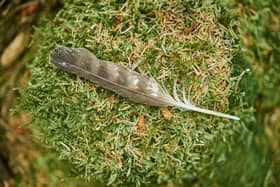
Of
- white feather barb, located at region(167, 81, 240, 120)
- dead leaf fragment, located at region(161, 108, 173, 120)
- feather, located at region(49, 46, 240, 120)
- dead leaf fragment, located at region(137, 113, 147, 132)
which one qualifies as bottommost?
dead leaf fragment, located at region(137, 113, 147, 132)

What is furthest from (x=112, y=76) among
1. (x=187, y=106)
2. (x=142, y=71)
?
(x=187, y=106)

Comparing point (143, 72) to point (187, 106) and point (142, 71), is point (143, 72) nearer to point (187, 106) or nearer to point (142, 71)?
point (142, 71)

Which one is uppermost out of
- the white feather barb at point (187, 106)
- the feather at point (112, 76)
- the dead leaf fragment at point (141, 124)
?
the feather at point (112, 76)

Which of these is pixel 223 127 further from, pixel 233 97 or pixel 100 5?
pixel 100 5

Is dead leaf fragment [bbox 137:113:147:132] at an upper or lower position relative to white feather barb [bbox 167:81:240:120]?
lower

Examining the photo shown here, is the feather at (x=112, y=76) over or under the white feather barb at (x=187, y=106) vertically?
over
